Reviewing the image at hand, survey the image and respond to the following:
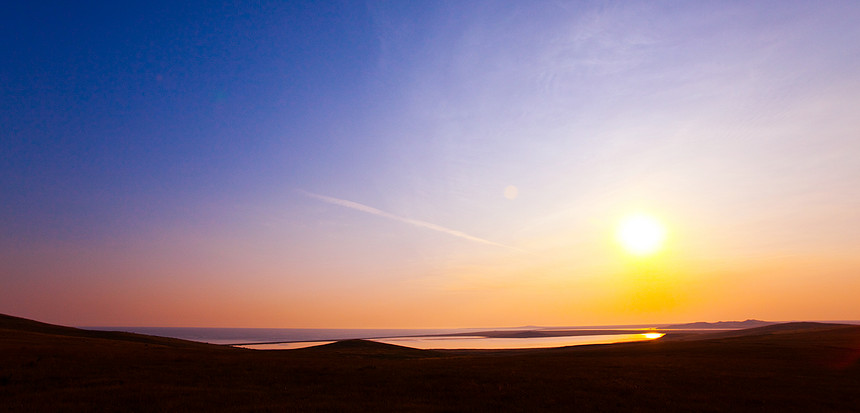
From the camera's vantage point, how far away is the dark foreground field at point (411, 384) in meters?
21.5

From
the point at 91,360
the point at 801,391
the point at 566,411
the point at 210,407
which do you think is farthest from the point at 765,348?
the point at 91,360

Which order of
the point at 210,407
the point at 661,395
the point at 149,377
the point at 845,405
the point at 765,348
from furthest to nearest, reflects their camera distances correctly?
the point at 765,348
the point at 149,377
the point at 661,395
the point at 845,405
the point at 210,407

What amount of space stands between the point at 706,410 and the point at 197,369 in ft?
108

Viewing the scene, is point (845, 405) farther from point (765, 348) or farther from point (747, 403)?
point (765, 348)

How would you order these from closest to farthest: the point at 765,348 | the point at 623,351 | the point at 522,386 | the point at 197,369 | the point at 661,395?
1. the point at 661,395
2. the point at 522,386
3. the point at 197,369
4. the point at 765,348
5. the point at 623,351

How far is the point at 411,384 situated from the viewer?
2764cm

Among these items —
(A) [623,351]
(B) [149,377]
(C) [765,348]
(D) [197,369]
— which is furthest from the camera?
(A) [623,351]

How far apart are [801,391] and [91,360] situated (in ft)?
162

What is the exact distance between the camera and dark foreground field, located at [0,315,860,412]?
846 inches

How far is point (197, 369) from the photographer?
3275 cm

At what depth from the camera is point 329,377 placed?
30.3 meters

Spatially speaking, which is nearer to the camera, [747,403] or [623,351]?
[747,403]

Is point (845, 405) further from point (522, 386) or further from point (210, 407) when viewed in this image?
point (210, 407)

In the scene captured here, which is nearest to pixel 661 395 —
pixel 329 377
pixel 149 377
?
pixel 329 377
